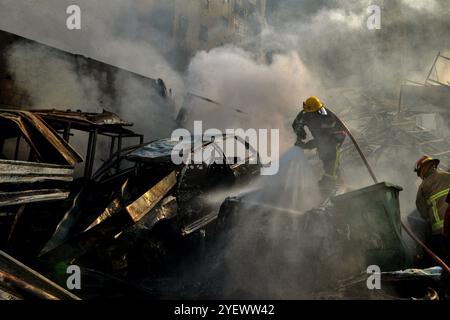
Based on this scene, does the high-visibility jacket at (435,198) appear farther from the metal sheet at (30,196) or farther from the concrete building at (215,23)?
the concrete building at (215,23)

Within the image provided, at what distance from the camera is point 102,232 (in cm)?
354

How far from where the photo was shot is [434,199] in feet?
10.9

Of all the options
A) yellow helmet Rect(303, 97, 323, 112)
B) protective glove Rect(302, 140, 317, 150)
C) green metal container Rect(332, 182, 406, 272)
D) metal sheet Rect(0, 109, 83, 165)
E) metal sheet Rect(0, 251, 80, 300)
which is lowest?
metal sheet Rect(0, 251, 80, 300)

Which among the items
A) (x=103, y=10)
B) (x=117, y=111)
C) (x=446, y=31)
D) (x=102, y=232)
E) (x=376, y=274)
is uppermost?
(x=446, y=31)

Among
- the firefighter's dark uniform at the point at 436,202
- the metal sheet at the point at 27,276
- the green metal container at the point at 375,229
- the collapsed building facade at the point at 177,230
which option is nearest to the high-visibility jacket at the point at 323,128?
the collapsed building facade at the point at 177,230

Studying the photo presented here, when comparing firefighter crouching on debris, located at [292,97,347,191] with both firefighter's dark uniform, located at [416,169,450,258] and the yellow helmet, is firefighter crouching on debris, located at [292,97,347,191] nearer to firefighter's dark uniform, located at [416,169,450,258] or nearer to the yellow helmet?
the yellow helmet

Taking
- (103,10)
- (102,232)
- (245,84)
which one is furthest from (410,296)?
(103,10)

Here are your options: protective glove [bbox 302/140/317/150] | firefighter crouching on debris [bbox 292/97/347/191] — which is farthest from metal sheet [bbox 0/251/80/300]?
protective glove [bbox 302/140/317/150]

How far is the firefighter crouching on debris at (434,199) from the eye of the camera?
324 cm

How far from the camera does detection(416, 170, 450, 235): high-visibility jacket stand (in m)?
3.24

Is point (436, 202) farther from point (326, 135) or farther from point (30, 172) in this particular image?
point (30, 172)

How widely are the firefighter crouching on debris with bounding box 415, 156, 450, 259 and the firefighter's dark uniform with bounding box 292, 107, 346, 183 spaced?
1380mm
